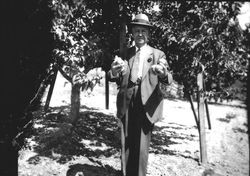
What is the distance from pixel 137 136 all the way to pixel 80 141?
8.77 ft

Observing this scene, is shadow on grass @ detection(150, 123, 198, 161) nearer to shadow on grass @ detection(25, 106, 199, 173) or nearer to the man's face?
shadow on grass @ detection(25, 106, 199, 173)

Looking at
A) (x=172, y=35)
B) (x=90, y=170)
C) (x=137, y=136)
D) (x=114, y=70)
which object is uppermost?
(x=172, y=35)

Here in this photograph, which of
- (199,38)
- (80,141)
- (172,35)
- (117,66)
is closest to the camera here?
(117,66)

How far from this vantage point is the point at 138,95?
3.19 meters

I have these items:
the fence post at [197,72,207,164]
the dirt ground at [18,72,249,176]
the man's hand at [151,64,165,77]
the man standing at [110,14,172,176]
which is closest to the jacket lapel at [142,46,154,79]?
the man standing at [110,14,172,176]

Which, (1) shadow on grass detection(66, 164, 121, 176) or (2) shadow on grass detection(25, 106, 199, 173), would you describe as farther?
(2) shadow on grass detection(25, 106, 199, 173)

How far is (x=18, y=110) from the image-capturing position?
3.14m

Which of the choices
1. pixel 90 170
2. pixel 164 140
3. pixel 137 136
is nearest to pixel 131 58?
pixel 137 136

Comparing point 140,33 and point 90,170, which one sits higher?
point 140,33

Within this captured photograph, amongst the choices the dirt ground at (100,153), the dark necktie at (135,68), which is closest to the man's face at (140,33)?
the dark necktie at (135,68)

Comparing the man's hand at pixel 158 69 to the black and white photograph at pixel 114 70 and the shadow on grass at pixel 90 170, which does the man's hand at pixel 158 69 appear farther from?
the shadow on grass at pixel 90 170

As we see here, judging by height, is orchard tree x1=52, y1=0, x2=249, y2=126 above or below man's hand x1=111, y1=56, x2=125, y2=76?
above

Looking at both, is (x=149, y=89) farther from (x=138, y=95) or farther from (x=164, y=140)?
(x=164, y=140)

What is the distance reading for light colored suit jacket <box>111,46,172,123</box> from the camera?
10.1 feet
